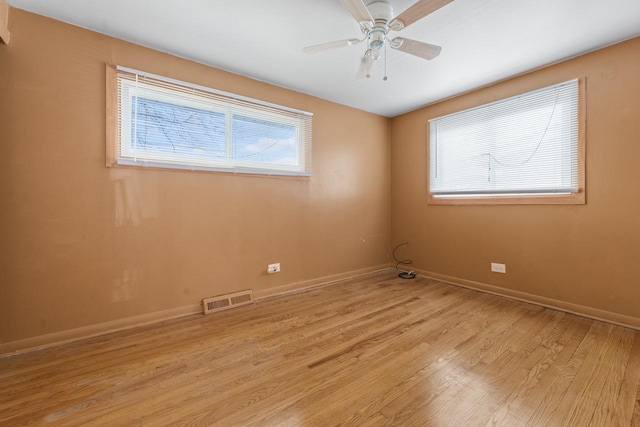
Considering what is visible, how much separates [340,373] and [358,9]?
222 centimetres

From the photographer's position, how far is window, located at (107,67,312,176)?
7.45ft

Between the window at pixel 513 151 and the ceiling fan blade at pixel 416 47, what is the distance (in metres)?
1.67

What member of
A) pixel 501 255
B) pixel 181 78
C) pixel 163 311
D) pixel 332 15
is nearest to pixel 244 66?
pixel 181 78

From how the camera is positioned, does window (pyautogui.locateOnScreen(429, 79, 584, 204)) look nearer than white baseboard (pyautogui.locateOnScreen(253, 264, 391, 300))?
Yes

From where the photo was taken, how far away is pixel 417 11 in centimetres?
160

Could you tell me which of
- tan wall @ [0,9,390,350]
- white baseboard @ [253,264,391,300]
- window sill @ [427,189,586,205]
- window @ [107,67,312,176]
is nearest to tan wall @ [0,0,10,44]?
tan wall @ [0,9,390,350]

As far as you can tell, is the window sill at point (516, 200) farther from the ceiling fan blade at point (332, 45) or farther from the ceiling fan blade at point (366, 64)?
the ceiling fan blade at point (332, 45)

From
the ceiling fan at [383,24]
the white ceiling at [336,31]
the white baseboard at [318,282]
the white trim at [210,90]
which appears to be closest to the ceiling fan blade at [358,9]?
the ceiling fan at [383,24]

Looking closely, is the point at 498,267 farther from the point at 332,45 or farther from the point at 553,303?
the point at 332,45

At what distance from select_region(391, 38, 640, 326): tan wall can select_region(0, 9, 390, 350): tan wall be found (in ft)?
7.37

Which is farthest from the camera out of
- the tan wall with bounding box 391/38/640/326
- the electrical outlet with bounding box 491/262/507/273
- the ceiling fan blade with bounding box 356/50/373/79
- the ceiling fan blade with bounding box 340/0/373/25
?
the electrical outlet with bounding box 491/262/507/273

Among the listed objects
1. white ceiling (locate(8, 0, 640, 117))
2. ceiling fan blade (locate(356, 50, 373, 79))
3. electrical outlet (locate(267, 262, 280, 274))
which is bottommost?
electrical outlet (locate(267, 262, 280, 274))

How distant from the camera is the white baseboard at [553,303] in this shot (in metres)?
2.26

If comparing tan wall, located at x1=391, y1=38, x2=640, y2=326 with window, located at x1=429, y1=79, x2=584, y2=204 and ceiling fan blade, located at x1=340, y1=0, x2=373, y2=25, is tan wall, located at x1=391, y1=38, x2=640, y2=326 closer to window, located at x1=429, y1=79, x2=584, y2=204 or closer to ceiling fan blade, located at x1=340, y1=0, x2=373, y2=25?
window, located at x1=429, y1=79, x2=584, y2=204
